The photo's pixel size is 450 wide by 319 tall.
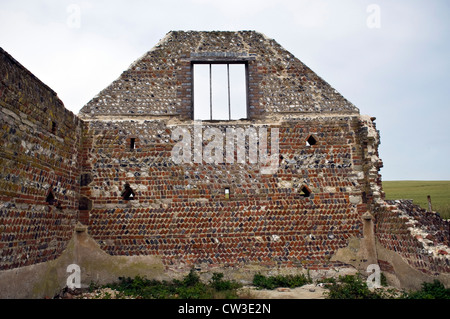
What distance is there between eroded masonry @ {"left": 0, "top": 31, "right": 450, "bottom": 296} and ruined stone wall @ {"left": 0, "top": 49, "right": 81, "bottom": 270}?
70 millimetres

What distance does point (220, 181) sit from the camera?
336 inches

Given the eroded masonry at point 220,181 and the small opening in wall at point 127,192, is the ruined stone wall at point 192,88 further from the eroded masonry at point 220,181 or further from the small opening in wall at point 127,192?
the small opening in wall at point 127,192

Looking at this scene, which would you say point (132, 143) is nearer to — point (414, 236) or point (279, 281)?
point (279, 281)

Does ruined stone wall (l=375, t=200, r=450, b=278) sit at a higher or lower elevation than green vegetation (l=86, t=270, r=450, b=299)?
higher

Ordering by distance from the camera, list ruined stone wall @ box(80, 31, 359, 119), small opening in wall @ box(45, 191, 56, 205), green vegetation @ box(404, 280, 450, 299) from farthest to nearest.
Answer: ruined stone wall @ box(80, 31, 359, 119) < small opening in wall @ box(45, 191, 56, 205) < green vegetation @ box(404, 280, 450, 299)

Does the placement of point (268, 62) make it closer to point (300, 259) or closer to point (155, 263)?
point (300, 259)

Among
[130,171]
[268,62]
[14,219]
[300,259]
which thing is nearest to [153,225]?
[130,171]

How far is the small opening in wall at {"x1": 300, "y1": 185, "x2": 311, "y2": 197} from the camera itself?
28.3 feet

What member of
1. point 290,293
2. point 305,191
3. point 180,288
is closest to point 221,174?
point 305,191

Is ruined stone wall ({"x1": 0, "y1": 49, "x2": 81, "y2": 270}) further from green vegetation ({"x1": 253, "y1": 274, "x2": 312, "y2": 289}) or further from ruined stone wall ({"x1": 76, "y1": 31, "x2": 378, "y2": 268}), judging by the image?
green vegetation ({"x1": 253, "y1": 274, "x2": 312, "y2": 289})

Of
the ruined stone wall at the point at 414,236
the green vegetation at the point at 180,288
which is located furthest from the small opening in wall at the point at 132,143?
→ the ruined stone wall at the point at 414,236

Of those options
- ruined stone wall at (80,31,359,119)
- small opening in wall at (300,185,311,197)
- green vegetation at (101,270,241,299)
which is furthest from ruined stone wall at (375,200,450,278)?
green vegetation at (101,270,241,299)

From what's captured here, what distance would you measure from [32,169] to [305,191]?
20.1 feet

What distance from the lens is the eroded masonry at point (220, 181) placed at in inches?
315
